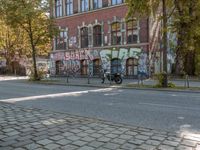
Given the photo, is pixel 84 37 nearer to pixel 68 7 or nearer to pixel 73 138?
pixel 68 7

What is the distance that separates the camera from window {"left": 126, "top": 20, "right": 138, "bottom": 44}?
30.5 metres

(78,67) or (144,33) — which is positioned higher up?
(144,33)

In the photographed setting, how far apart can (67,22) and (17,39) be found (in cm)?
1475

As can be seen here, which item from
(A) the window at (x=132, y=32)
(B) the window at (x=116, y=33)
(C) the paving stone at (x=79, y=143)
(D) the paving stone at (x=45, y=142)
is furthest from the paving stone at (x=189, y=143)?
(B) the window at (x=116, y=33)

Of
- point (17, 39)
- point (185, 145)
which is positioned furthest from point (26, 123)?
point (17, 39)

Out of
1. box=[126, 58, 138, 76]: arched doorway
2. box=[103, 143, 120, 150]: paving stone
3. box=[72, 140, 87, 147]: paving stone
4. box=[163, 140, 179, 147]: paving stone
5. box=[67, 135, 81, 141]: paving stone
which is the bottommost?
box=[103, 143, 120, 150]: paving stone

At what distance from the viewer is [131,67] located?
31.1m

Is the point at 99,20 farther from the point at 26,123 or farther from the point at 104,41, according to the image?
the point at 26,123

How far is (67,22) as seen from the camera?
38281 mm

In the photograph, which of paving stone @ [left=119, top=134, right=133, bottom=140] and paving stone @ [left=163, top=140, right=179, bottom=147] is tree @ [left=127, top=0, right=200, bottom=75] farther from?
paving stone @ [left=163, top=140, right=179, bottom=147]

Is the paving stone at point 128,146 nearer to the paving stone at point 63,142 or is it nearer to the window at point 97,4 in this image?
the paving stone at point 63,142

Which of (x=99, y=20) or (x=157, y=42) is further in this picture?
(x=99, y=20)

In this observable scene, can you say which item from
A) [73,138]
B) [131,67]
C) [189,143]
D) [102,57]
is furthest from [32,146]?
[102,57]

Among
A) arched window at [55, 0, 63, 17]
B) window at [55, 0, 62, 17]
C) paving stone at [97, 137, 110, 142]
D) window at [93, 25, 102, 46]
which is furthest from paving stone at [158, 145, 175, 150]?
window at [55, 0, 62, 17]
